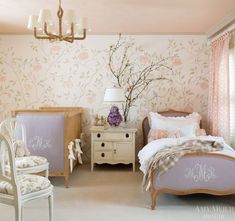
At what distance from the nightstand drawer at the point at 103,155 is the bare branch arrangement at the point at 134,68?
71 centimetres

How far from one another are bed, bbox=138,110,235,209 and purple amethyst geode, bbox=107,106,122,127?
188cm

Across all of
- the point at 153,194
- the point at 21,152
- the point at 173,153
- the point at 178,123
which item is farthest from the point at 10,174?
the point at 178,123

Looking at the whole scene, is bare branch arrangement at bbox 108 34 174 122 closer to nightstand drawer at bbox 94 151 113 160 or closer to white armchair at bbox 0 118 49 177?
nightstand drawer at bbox 94 151 113 160

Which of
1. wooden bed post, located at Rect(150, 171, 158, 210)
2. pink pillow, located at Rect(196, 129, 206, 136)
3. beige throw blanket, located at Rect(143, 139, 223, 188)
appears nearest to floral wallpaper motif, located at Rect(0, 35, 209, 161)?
pink pillow, located at Rect(196, 129, 206, 136)

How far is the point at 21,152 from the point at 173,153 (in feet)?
5.58

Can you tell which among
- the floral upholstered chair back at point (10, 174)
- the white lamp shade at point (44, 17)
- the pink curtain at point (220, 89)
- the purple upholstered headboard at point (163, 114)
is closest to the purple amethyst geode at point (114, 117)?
the purple upholstered headboard at point (163, 114)

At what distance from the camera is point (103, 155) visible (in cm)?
508

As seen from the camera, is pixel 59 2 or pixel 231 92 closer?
pixel 59 2

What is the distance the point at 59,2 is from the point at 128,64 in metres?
2.15

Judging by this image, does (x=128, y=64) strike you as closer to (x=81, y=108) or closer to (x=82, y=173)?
(x=81, y=108)

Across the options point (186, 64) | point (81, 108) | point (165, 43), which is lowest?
point (81, 108)

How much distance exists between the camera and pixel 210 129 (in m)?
5.11

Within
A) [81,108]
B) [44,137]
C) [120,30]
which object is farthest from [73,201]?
[120,30]

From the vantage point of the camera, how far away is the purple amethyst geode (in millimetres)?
5184
